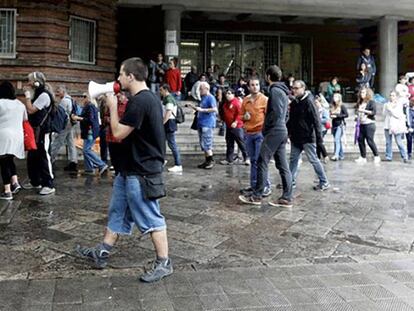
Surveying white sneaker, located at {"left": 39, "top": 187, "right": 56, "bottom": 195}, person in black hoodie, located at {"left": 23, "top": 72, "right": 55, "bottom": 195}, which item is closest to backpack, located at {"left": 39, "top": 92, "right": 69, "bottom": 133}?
person in black hoodie, located at {"left": 23, "top": 72, "right": 55, "bottom": 195}

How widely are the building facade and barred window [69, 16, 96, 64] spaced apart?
3cm

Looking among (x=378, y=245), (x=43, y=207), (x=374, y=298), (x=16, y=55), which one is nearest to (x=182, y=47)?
(x=16, y=55)

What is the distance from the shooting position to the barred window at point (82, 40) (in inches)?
549

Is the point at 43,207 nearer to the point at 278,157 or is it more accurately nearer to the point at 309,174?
the point at 278,157

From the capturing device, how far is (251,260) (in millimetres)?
4754

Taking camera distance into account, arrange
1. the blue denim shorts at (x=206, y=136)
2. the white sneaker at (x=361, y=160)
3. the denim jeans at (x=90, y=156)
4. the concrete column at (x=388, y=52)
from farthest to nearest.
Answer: the concrete column at (x=388, y=52), the white sneaker at (x=361, y=160), the blue denim shorts at (x=206, y=136), the denim jeans at (x=90, y=156)

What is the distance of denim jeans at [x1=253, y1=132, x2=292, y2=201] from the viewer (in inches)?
268

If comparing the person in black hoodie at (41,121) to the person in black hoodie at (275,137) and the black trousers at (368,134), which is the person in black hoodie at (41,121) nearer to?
the person in black hoodie at (275,137)

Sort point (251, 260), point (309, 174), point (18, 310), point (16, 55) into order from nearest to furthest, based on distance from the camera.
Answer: point (18, 310), point (251, 260), point (309, 174), point (16, 55)

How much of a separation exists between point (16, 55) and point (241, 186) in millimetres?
7997

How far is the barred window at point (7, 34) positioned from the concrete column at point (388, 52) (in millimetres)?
12999

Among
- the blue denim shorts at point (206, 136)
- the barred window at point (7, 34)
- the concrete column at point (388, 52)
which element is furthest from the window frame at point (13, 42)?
the concrete column at point (388, 52)

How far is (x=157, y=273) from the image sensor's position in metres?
4.13

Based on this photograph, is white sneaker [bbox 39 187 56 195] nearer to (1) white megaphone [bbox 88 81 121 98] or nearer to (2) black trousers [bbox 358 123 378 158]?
(1) white megaphone [bbox 88 81 121 98]
